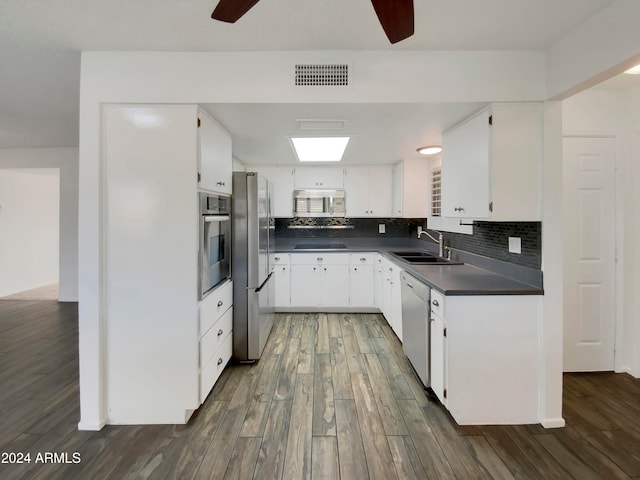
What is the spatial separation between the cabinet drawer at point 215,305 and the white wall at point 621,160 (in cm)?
318

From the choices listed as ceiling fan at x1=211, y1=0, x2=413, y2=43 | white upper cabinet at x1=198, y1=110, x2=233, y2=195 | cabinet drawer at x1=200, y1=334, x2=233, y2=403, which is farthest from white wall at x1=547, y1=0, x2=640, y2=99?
cabinet drawer at x1=200, y1=334, x2=233, y2=403

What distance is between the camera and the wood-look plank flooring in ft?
5.32

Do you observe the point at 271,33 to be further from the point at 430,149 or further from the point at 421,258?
the point at 421,258

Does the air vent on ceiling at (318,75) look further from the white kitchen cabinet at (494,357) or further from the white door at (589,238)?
the white door at (589,238)

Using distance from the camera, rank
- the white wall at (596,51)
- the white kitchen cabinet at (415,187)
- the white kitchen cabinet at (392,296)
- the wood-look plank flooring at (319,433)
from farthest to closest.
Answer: the white kitchen cabinet at (415,187) → the white kitchen cabinet at (392,296) → the wood-look plank flooring at (319,433) → the white wall at (596,51)

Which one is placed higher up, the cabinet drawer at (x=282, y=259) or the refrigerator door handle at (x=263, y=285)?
the cabinet drawer at (x=282, y=259)

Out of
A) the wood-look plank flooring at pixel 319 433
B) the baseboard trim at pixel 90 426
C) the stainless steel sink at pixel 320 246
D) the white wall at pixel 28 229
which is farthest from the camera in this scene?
the white wall at pixel 28 229

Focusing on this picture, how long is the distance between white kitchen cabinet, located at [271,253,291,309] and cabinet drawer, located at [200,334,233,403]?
142 cm

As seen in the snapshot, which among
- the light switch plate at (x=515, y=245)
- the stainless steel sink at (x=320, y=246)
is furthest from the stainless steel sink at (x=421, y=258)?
the stainless steel sink at (x=320, y=246)

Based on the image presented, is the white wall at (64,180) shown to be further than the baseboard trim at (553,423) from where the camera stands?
Yes

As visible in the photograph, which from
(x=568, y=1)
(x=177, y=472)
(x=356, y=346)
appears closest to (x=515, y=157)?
(x=568, y=1)

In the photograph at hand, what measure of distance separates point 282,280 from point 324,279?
585 millimetres

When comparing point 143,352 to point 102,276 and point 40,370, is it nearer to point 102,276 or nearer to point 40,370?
point 102,276

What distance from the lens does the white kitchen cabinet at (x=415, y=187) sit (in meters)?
3.93
